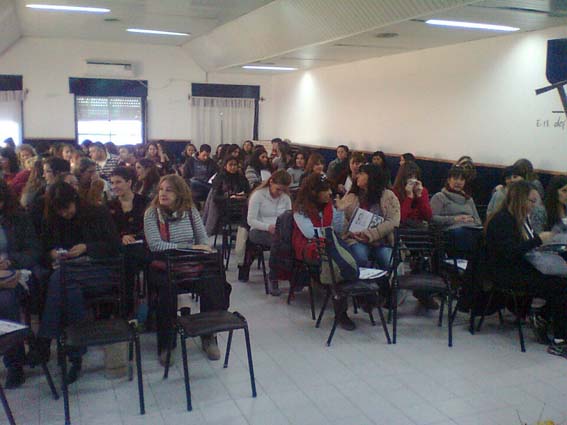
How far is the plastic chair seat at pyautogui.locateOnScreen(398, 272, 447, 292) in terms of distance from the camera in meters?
4.28

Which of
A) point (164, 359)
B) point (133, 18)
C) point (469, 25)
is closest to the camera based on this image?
point (164, 359)

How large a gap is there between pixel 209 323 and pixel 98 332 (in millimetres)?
607

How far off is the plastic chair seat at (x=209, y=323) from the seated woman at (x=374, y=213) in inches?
66.7

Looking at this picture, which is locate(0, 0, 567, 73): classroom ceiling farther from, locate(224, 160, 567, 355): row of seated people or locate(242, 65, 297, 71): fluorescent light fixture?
locate(224, 160, 567, 355): row of seated people

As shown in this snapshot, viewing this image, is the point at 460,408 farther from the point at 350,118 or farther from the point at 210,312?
the point at 350,118

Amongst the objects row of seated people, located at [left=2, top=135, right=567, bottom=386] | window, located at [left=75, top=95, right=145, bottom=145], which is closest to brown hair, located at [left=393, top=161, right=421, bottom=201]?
row of seated people, located at [left=2, top=135, right=567, bottom=386]

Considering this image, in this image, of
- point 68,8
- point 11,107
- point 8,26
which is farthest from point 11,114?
point 68,8

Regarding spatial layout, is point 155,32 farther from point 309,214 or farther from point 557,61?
point 557,61

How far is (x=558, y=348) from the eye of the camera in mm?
4086

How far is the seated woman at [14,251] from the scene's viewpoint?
3.39 m

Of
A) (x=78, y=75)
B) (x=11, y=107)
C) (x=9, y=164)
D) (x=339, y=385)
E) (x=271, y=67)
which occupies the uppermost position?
(x=271, y=67)

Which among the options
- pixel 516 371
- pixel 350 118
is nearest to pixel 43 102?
pixel 350 118

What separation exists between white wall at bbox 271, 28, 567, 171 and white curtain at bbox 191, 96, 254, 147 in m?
2.60

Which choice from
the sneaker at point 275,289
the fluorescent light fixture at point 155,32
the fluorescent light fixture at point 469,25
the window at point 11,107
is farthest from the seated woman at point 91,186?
the window at point 11,107
